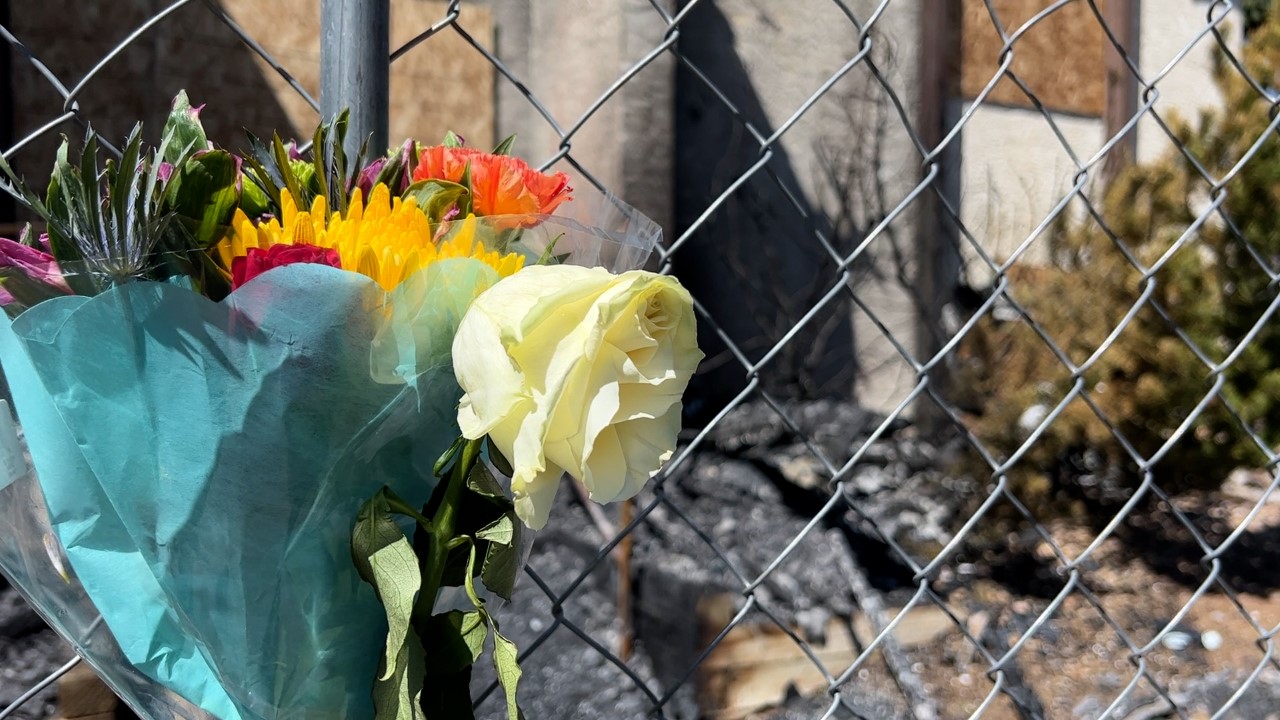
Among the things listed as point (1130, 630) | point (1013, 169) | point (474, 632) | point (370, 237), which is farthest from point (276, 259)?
point (1013, 169)

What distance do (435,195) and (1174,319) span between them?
3.12m

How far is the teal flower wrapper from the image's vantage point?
559 mm

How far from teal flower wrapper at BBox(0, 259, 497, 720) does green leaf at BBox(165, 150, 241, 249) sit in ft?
0.15

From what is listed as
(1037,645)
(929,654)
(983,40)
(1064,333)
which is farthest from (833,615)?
(983,40)

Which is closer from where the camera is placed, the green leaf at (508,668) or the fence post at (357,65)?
the green leaf at (508,668)

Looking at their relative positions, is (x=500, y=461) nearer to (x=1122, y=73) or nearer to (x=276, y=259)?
(x=276, y=259)

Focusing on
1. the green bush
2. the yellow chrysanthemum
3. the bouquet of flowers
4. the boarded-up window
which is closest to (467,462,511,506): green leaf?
the bouquet of flowers

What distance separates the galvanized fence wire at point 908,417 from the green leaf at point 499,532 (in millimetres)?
276

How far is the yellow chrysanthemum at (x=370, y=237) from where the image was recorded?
568mm

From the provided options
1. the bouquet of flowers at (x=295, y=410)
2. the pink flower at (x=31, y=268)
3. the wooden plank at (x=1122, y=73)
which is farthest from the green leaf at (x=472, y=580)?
the wooden plank at (x=1122, y=73)

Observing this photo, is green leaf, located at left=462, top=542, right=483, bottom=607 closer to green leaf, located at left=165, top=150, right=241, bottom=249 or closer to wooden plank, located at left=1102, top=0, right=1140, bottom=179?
green leaf, located at left=165, top=150, right=241, bottom=249

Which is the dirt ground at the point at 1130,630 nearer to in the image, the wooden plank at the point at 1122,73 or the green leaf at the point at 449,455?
the green leaf at the point at 449,455

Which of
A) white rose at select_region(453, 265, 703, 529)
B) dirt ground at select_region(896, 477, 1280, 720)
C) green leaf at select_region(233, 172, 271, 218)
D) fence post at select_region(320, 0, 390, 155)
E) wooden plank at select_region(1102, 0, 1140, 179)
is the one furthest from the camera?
wooden plank at select_region(1102, 0, 1140, 179)

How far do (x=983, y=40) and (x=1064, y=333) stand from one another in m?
1.96
